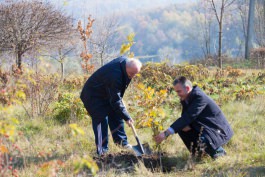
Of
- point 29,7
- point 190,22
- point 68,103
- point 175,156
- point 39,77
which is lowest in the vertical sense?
point 175,156

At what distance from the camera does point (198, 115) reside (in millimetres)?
4418

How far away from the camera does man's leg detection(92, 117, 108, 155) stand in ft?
15.8

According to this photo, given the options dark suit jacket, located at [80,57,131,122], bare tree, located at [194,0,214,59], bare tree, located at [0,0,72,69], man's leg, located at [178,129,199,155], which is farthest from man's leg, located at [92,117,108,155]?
bare tree, located at [194,0,214,59]

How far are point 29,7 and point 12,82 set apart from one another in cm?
754

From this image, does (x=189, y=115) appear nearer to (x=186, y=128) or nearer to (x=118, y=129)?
(x=186, y=128)

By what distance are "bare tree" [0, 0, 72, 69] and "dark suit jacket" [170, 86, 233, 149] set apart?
5512 millimetres

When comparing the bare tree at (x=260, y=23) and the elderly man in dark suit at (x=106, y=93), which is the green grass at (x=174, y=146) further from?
the bare tree at (x=260, y=23)

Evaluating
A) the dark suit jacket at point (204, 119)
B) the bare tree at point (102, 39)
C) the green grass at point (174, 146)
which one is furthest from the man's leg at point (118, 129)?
the bare tree at point (102, 39)

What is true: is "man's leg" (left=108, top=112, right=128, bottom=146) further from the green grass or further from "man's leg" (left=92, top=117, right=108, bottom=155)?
"man's leg" (left=92, top=117, right=108, bottom=155)

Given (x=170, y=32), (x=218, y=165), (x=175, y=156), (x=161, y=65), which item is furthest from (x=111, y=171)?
(x=170, y=32)

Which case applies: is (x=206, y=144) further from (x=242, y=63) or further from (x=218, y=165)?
(x=242, y=63)

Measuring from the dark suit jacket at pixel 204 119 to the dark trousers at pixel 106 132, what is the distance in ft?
3.23

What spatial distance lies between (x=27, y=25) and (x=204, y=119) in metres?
6.55

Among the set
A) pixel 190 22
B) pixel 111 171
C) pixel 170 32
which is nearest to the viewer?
pixel 111 171
